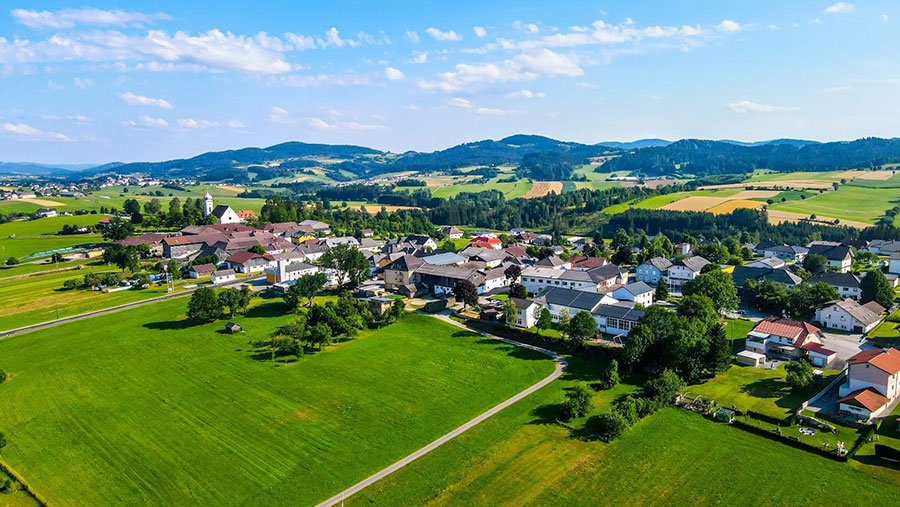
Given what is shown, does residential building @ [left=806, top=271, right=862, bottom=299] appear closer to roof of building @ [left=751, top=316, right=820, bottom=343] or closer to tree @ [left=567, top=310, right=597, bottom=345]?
roof of building @ [left=751, top=316, right=820, bottom=343]

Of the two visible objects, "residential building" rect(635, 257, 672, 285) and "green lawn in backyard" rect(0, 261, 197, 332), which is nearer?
"green lawn in backyard" rect(0, 261, 197, 332)

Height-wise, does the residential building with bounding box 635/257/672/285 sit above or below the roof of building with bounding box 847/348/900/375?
below

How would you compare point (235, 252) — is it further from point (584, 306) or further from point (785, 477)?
point (785, 477)

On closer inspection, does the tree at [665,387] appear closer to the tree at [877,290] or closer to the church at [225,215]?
the tree at [877,290]

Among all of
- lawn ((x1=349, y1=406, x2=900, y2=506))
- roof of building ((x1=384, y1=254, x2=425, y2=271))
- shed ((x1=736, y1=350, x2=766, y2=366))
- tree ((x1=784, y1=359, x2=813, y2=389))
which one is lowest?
lawn ((x1=349, y1=406, x2=900, y2=506))

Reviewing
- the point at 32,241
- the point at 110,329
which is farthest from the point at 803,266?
the point at 32,241

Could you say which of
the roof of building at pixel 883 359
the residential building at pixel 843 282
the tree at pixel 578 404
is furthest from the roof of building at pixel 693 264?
the tree at pixel 578 404

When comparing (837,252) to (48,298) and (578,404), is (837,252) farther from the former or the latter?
(48,298)

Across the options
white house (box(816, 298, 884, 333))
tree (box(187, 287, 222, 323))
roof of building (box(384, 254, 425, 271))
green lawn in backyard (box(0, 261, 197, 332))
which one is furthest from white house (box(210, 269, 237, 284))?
white house (box(816, 298, 884, 333))
